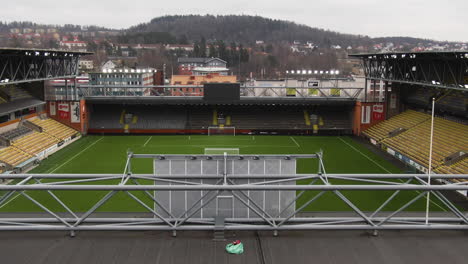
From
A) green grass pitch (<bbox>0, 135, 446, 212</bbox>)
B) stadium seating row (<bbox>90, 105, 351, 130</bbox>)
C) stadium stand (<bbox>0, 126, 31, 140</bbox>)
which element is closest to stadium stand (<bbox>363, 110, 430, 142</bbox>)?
green grass pitch (<bbox>0, 135, 446, 212</bbox>)

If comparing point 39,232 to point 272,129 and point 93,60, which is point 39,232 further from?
point 93,60

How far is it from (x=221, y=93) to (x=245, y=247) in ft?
120

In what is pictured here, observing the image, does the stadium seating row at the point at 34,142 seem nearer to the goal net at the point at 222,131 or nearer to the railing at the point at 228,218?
the goal net at the point at 222,131

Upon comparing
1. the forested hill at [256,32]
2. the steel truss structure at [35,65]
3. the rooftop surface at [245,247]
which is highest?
the forested hill at [256,32]

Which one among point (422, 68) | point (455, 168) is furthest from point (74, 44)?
point (455, 168)

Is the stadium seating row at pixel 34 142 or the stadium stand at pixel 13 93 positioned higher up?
the stadium stand at pixel 13 93

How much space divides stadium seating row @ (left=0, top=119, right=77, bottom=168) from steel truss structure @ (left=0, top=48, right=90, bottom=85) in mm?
4323

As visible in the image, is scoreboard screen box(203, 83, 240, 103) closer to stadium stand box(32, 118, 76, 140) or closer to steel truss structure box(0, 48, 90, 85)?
steel truss structure box(0, 48, 90, 85)

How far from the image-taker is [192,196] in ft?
30.4

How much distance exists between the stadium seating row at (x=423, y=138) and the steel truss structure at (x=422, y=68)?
3.51 meters

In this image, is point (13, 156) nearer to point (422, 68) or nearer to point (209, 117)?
point (209, 117)

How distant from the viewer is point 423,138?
33.6m

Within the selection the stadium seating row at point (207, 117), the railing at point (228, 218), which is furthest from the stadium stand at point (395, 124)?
the railing at point (228, 218)

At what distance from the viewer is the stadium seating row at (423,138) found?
2848 cm
